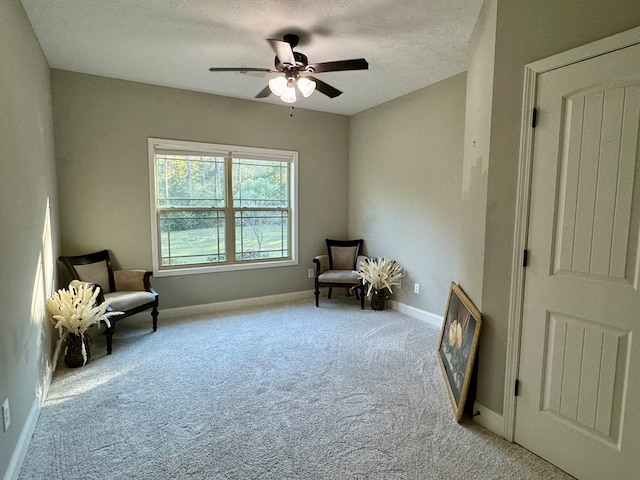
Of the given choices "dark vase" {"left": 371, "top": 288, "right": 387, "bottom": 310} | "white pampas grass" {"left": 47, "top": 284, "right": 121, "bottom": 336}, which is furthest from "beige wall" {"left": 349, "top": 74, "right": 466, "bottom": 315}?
"white pampas grass" {"left": 47, "top": 284, "right": 121, "bottom": 336}

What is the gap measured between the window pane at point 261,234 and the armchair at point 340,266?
0.63m

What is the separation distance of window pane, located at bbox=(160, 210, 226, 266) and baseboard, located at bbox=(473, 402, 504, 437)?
11.3 ft

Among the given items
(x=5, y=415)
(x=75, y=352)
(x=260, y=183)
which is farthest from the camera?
(x=260, y=183)

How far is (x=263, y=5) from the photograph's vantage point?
7.54ft

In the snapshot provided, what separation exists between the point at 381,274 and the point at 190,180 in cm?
274

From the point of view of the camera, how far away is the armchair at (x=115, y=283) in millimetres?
→ 3277

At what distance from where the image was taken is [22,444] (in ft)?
5.93

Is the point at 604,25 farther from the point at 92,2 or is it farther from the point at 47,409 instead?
the point at 47,409

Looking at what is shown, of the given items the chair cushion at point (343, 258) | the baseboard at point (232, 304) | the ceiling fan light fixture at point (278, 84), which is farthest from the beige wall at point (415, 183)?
the ceiling fan light fixture at point (278, 84)

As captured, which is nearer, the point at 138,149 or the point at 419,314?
the point at 138,149

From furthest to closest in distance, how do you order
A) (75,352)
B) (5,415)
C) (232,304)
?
(232,304) → (75,352) → (5,415)

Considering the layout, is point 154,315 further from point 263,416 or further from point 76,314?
point 263,416

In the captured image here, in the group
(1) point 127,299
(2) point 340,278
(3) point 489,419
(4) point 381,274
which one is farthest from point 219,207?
(3) point 489,419

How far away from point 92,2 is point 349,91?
2.62 m
